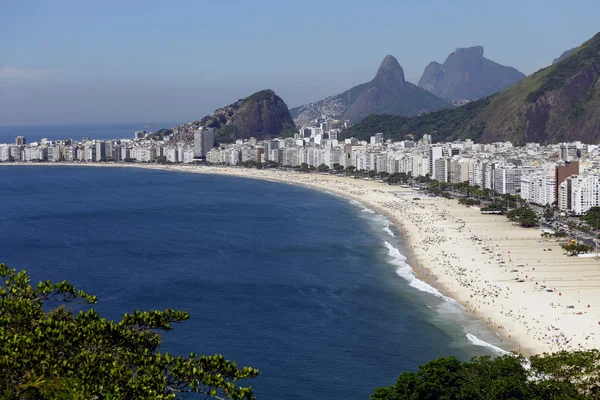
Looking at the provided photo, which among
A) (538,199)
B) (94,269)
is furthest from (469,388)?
(538,199)

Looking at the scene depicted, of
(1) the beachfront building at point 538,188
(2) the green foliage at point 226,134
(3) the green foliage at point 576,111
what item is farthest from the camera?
(2) the green foliage at point 226,134

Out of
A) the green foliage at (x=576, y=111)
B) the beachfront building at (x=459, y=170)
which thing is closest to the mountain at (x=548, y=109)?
the green foliage at (x=576, y=111)

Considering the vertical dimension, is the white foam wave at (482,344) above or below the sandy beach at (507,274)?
below

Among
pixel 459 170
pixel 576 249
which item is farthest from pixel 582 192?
pixel 459 170

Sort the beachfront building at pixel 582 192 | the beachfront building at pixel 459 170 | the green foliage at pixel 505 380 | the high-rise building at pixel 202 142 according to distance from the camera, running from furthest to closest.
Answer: the high-rise building at pixel 202 142 → the beachfront building at pixel 459 170 → the beachfront building at pixel 582 192 → the green foliage at pixel 505 380

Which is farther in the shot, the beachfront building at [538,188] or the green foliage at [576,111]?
the green foliage at [576,111]

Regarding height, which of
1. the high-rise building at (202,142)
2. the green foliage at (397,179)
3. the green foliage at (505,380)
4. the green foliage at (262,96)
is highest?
the green foliage at (262,96)

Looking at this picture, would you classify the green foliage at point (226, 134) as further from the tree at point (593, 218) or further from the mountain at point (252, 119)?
the tree at point (593, 218)

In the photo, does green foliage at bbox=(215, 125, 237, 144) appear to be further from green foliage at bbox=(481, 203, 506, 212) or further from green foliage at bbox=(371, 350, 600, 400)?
→ green foliage at bbox=(371, 350, 600, 400)
